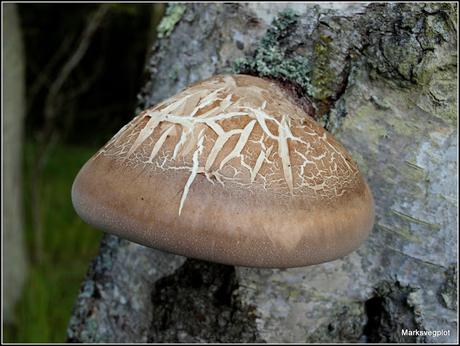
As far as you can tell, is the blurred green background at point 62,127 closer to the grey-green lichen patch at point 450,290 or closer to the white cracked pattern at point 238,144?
the white cracked pattern at point 238,144

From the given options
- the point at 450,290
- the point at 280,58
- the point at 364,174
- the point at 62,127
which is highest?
the point at 280,58

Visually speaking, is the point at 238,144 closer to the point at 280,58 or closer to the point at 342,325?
the point at 280,58

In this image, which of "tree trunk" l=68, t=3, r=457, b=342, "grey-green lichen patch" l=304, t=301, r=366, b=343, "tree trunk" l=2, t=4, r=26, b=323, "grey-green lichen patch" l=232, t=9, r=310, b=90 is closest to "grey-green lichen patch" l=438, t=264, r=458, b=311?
"tree trunk" l=68, t=3, r=457, b=342

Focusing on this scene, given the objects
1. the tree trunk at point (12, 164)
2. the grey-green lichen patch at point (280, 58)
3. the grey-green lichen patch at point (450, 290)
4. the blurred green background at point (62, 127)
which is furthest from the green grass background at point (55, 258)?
the grey-green lichen patch at point (450, 290)

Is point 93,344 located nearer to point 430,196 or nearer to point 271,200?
point 271,200

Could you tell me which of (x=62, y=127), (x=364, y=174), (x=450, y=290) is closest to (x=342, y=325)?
(x=450, y=290)
